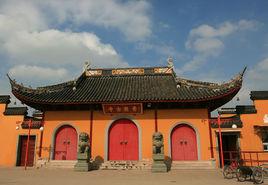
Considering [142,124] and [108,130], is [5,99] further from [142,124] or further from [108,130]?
[142,124]

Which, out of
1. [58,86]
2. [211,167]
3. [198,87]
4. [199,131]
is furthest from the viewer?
[58,86]

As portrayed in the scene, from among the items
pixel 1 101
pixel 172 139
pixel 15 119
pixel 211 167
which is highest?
pixel 1 101

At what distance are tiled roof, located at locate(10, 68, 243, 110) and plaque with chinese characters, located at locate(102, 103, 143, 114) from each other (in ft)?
1.66

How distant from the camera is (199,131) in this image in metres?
15.7

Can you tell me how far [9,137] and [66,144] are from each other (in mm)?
4414

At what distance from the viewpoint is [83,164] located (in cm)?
1382

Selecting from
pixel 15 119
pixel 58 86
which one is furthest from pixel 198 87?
pixel 15 119

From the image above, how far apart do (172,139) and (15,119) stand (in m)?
10.9

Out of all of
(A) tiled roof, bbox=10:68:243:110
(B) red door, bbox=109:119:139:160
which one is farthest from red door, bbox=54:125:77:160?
(B) red door, bbox=109:119:139:160

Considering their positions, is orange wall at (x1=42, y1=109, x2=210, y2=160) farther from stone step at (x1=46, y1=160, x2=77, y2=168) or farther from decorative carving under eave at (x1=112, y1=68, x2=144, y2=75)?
decorative carving under eave at (x1=112, y1=68, x2=144, y2=75)

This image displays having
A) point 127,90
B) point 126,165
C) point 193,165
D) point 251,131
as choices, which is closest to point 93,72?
point 127,90

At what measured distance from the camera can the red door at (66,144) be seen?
1628cm

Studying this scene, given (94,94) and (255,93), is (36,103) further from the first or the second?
(255,93)

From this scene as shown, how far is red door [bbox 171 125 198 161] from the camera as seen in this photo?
51.0ft
